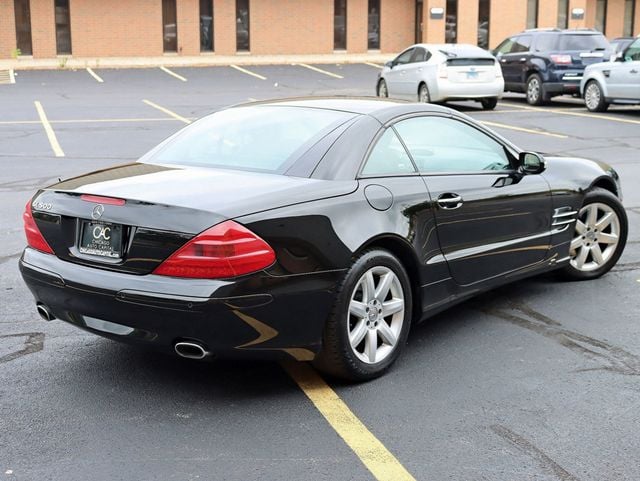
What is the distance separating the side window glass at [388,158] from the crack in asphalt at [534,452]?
1553 millimetres

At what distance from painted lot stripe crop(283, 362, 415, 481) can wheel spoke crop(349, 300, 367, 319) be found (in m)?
0.40

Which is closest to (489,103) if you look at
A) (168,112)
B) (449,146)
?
(168,112)

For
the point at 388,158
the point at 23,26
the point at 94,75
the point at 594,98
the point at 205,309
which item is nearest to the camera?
the point at 205,309

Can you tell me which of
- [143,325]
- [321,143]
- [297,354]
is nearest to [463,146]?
[321,143]

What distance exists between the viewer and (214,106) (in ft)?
77.2

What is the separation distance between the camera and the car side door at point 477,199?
5383 millimetres

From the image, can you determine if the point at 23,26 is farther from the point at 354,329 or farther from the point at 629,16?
the point at 354,329

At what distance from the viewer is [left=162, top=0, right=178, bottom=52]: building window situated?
3859 cm

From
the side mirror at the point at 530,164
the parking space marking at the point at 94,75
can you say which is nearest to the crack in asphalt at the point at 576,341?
the side mirror at the point at 530,164

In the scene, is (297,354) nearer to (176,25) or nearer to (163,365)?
(163,365)

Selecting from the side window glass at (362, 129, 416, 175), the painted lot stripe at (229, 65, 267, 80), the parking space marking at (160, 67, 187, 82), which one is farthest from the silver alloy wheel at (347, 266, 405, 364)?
Result: the painted lot stripe at (229, 65, 267, 80)

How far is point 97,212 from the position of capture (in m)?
4.51

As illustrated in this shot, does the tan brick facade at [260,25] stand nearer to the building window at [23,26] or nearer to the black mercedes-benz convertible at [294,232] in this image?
the building window at [23,26]

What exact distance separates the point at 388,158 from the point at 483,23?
3833 centimetres
